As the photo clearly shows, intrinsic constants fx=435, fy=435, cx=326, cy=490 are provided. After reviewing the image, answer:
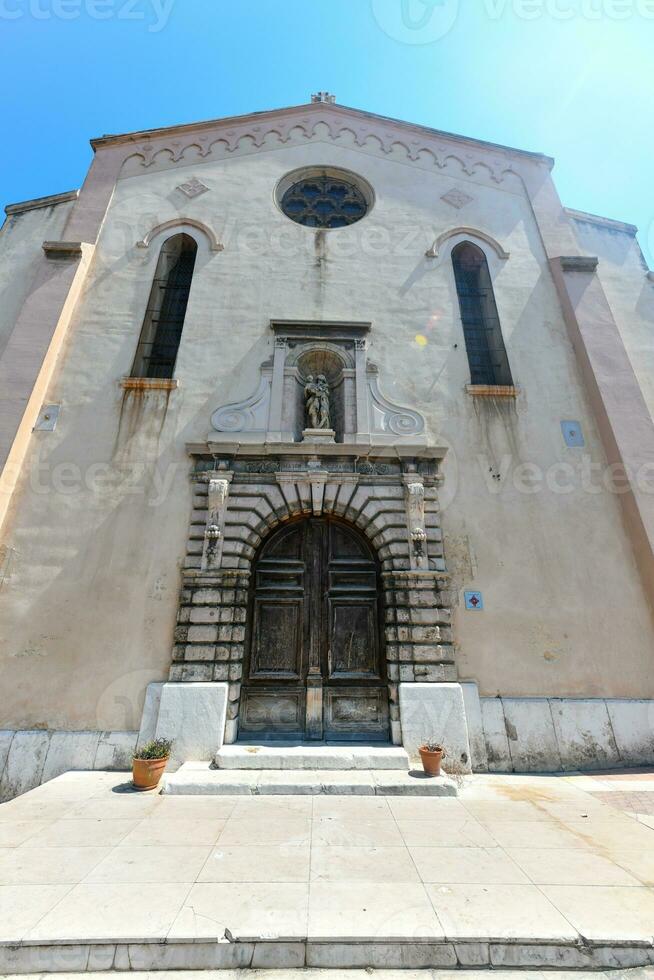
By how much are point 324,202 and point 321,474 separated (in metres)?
7.38

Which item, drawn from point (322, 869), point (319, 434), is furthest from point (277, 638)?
point (322, 869)

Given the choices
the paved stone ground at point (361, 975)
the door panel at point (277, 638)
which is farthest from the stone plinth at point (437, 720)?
the paved stone ground at point (361, 975)

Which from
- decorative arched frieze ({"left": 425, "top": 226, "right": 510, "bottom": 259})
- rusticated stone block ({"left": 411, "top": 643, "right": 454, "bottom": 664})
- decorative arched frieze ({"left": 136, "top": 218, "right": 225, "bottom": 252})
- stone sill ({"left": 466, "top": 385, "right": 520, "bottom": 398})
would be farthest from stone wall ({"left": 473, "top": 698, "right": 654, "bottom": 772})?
decorative arched frieze ({"left": 136, "top": 218, "right": 225, "bottom": 252})

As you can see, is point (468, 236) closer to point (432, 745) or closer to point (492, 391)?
point (492, 391)

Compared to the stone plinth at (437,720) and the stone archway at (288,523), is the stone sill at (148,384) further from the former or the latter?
the stone plinth at (437,720)

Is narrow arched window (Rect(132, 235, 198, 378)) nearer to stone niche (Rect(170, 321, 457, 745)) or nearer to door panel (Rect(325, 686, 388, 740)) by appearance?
stone niche (Rect(170, 321, 457, 745))

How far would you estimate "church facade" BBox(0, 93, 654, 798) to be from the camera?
5.99m

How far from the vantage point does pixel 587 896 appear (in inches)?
114

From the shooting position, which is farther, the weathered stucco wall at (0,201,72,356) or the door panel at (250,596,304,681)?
the weathered stucco wall at (0,201,72,356)

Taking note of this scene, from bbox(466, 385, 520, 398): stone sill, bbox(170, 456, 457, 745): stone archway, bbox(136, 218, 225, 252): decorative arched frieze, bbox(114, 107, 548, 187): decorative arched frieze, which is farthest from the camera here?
bbox(114, 107, 548, 187): decorative arched frieze

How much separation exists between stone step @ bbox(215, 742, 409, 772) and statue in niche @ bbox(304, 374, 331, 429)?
4805 mm

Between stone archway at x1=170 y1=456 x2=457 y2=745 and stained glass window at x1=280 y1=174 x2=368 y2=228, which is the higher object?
stained glass window at x1=280 y1=174 x2=368 y2=228

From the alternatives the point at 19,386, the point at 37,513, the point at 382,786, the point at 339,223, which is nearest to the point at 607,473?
the point at 382,786

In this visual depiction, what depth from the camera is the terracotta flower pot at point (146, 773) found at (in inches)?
197
